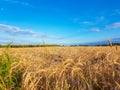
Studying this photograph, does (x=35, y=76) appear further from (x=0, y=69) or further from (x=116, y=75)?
(x=116, y=75)

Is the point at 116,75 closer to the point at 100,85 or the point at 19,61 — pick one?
the point at 100,85

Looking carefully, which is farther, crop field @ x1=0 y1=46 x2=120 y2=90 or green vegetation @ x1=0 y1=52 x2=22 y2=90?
green vegetation @ x1=0 y1=52 x2=22 y2=90

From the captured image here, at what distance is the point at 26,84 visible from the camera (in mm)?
4855

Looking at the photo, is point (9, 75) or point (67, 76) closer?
point (67, 76)

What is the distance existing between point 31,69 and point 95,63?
118cm

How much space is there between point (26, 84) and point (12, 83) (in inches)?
17.6

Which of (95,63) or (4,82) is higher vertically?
(95,63)

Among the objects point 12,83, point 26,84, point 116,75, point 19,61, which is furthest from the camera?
point 19,61

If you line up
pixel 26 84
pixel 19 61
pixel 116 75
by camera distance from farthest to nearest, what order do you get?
1. pixel 19 61
2. pixel 26 84
3. pixel 116 75

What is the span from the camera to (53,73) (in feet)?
16.1

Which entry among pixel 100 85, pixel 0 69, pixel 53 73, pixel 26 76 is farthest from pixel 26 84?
pixel 100 85

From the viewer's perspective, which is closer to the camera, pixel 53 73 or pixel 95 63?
pixel 53 73

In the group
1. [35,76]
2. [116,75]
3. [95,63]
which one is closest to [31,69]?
[35,76]

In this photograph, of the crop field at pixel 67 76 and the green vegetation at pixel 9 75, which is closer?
the crop field at pixel 67 76
